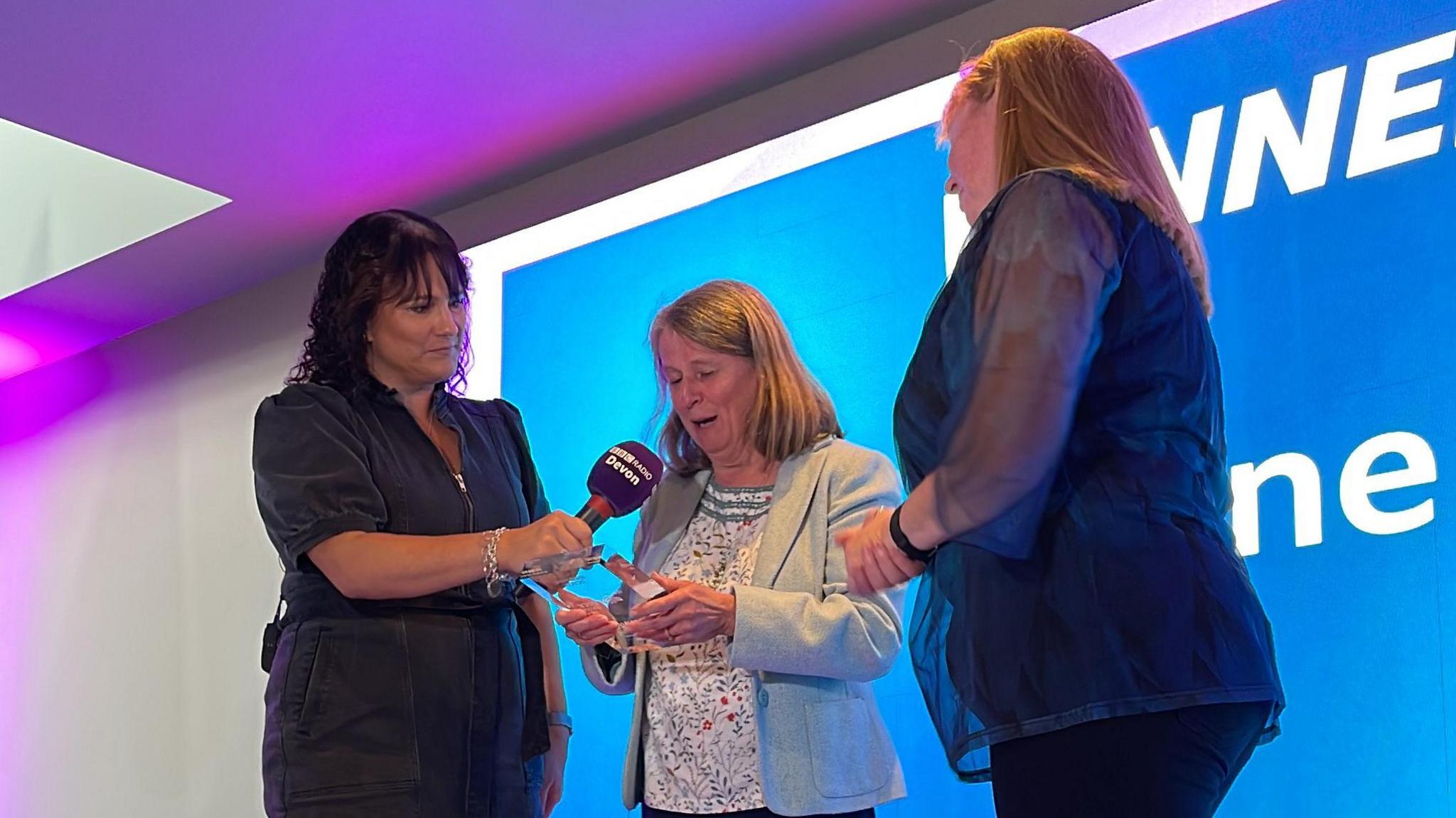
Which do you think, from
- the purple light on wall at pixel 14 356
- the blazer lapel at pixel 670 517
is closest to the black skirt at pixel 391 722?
the blazer lapel at pixel 670 517

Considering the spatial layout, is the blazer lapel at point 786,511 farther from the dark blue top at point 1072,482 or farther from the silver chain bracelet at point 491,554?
the dark blue top at point 1072,482

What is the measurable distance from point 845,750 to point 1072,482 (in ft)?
3.35

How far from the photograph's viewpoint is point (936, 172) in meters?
3.54

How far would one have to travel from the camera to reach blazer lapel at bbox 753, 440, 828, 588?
2443 millimetres

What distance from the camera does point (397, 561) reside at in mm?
2232

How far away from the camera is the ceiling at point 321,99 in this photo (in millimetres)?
3771

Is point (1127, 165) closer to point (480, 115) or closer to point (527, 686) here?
point (527, 686)

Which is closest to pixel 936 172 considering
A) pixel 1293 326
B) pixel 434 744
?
pixel 1293 326

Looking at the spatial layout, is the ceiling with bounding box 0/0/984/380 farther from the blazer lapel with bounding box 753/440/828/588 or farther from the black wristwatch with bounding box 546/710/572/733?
the black wristwatch with bounding box 546/710/572/733

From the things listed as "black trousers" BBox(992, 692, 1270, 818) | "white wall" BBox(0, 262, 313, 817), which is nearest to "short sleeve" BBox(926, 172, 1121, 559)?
"black trousers" BBox(992, 692, 1270, 818)

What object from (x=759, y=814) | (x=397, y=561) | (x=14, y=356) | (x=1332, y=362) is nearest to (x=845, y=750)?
(x=759, y=814)

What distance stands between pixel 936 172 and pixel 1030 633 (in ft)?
7.38

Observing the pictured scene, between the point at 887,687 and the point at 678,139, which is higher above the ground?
the point at 678,139

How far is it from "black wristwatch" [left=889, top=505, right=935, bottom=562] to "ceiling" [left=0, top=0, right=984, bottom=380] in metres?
2.42
